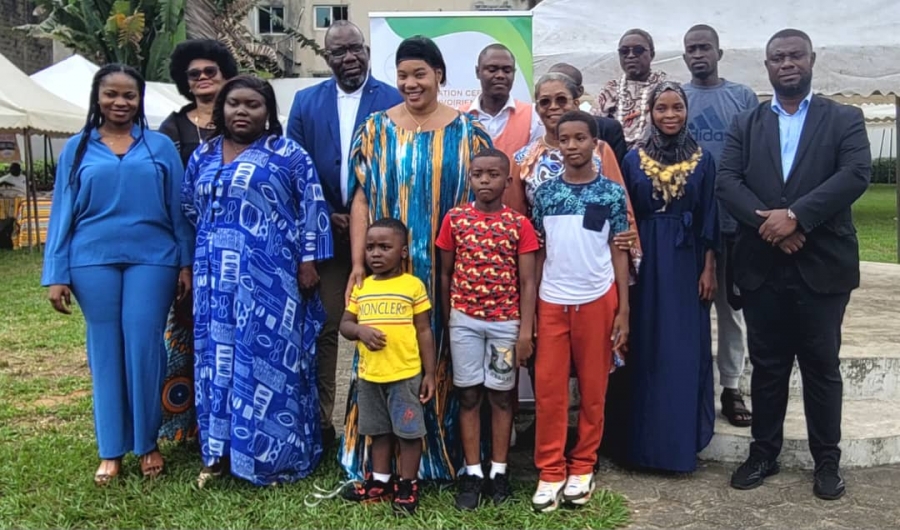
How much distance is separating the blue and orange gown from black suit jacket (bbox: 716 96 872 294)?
124 cm

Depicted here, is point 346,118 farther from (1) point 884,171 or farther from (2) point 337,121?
(1) point 884,171

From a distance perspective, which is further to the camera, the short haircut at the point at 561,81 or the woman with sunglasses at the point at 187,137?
the woman with sunglasses at the point at 187,137

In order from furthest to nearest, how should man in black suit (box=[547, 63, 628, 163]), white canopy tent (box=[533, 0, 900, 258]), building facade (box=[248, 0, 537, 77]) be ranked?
1. building facade (box=[248, 0, 537, 77])
2. white canopy tent (box=[533, 0, 900, 258])
3. man in black suit (box=[547, 63, 628, 163])

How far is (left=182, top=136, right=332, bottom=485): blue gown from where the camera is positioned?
380 centimetres

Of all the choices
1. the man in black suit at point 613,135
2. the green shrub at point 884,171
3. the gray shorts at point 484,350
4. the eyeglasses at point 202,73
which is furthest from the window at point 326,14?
the gray shorts at point 484,350

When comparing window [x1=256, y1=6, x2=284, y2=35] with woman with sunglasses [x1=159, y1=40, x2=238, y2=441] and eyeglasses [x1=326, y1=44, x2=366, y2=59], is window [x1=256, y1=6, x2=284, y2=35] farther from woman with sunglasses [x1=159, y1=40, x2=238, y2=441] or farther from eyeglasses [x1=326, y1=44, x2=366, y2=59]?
eyeglasses [x1=326, y1=44, x2=366, y2=59]

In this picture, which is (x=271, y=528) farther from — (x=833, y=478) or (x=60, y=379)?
(x=60, y=379)

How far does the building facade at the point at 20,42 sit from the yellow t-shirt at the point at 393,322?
28.7m

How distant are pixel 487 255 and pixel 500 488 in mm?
1066

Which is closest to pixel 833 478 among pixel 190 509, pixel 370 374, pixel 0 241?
pixel 370 374

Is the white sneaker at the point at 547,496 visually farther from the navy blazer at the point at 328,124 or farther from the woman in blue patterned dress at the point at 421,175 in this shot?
the navy blazer at the point at 328,124

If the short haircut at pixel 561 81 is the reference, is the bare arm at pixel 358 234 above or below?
below

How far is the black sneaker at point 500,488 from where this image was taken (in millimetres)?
3709

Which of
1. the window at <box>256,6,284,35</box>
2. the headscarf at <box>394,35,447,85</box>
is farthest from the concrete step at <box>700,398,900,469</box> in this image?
the window at <box>256,6,284,35</box>
